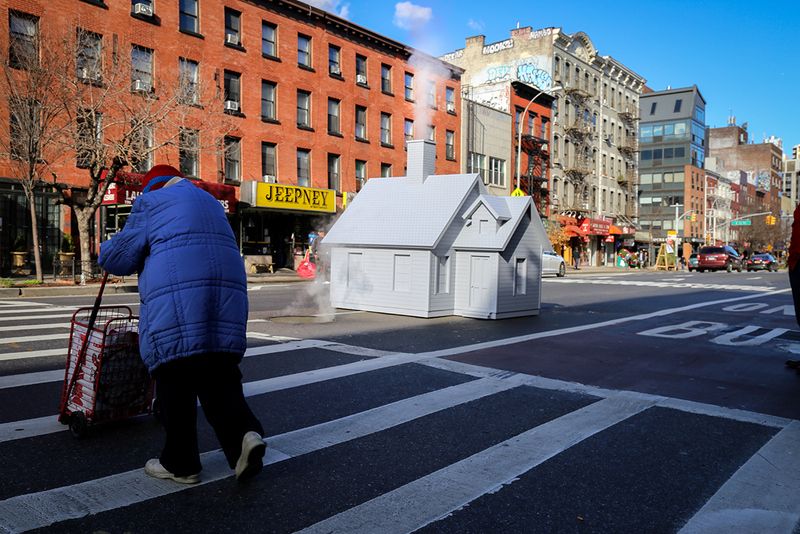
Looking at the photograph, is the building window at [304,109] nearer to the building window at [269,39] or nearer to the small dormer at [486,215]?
the building window at [269,39]

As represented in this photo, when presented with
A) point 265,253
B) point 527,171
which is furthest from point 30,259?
point 527,171

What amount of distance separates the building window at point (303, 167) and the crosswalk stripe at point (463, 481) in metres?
27.0

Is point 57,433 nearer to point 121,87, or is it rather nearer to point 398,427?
point 398,427

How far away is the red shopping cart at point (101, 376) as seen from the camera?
13.4 ft

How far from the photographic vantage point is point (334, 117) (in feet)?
106

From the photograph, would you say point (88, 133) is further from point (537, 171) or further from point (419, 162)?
point (537, 171)

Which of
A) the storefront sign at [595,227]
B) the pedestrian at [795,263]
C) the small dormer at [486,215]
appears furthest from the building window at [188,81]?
the storefront sign at [595,227]

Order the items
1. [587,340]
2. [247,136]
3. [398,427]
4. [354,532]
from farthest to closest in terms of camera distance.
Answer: [247,136], [587,340], [398,427], [354,532]

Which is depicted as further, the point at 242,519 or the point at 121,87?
the point at 121,87

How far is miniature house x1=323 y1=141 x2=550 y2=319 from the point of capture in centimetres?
1140

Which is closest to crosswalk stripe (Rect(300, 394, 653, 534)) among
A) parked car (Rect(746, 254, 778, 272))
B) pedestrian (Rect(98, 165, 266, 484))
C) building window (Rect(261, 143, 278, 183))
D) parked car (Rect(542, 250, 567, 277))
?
pedestrian (Rect(98, 165, 266, 484))

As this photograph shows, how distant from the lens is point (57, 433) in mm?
4281

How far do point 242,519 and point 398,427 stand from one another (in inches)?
68.0

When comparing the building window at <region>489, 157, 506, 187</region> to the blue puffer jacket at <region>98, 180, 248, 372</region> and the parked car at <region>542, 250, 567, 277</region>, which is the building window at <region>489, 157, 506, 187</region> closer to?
the parked car at <region>542, 250, 567, 277</region>
